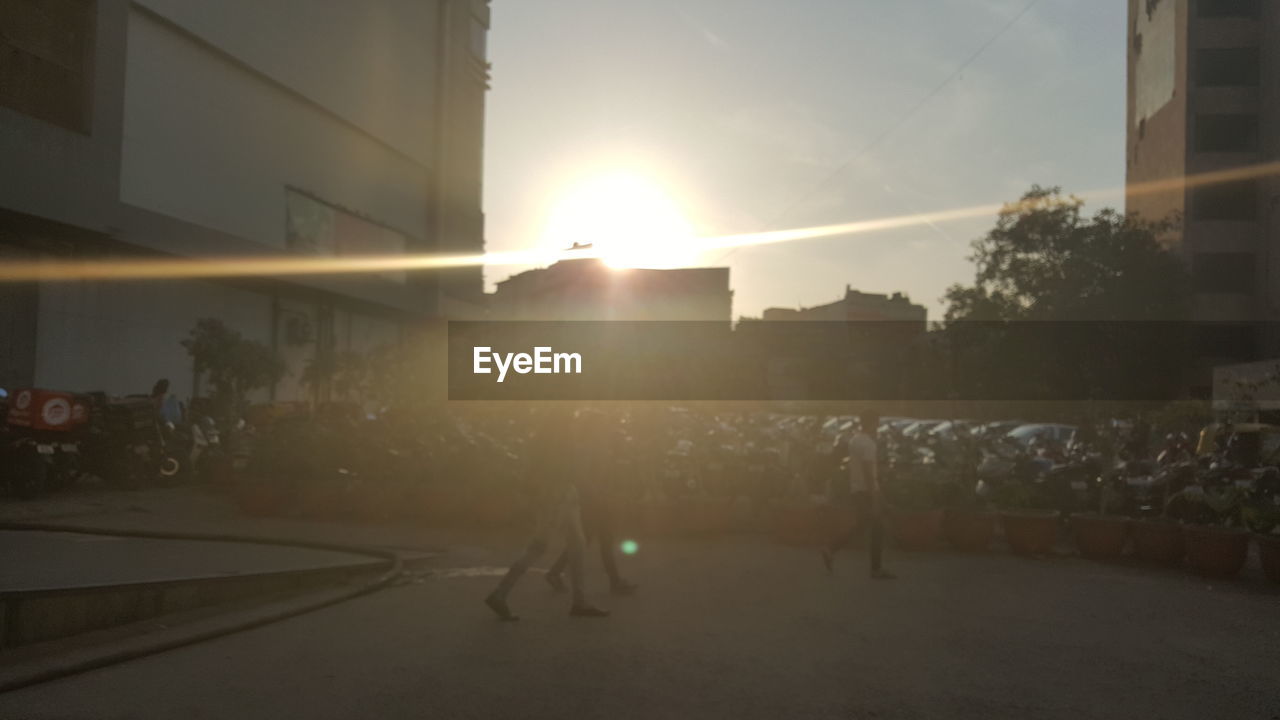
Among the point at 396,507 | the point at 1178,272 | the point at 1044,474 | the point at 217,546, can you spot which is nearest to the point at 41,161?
the point at 396,507

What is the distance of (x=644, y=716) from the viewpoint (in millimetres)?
5590

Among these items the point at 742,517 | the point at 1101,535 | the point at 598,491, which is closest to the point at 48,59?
the point at 742,517

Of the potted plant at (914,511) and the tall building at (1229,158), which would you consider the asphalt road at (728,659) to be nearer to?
the potted plant at (914,511)

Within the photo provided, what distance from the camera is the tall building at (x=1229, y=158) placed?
5147cm

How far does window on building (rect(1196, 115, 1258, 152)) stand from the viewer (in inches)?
2073

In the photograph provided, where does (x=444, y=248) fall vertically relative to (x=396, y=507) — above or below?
above

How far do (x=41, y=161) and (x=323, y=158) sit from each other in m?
17.7

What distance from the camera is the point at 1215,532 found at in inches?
A: 493

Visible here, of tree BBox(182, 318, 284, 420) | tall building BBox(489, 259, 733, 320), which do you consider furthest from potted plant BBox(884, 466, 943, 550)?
tall building BBox(489, 259, 733, 320)

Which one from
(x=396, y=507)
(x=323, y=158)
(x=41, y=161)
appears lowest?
(x=396, y=507)

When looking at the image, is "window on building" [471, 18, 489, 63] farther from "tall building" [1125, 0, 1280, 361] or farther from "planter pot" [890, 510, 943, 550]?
"planter pot" [890, 510, 943, 550]

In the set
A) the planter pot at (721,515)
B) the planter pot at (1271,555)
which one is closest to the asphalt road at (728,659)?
the planter pot at (1271,555)

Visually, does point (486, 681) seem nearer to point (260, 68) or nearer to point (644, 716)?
point (644, 716)

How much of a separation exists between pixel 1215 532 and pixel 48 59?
2573 centimetres
